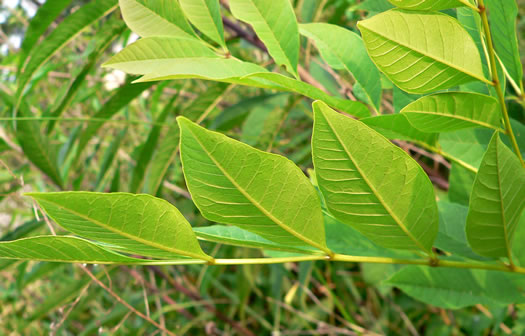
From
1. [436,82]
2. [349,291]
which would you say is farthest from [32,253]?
[349,291]

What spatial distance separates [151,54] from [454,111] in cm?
15

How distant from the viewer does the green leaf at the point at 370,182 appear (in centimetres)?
17

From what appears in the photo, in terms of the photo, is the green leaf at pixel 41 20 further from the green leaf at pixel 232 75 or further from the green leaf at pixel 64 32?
the green leaf at pixel 232 75

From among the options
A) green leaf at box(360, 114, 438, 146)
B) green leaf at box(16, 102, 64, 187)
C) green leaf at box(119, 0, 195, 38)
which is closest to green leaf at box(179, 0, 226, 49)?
green leaf at box(119, 0, 195, 38)

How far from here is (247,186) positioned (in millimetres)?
180

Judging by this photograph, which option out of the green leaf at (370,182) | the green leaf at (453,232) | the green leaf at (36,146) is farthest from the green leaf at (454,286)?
the green leaf at (36,146)

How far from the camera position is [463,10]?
244 mm

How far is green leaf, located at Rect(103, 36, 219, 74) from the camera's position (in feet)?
0.78

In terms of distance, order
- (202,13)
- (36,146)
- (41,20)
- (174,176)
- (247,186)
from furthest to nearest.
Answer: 1. (174,176)
2. (36,146)
3. (41,20)
4. (202,13)
5. (247,186)

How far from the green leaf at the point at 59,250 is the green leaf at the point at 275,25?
0.15 meters

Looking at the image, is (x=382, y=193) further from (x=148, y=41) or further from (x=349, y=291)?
(x=349, y=291)

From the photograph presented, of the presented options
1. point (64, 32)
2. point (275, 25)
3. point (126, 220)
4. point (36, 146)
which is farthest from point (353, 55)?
point (36, 146)

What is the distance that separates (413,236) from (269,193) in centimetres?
7

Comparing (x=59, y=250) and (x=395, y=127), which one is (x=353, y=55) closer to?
(x=395, y=127)
